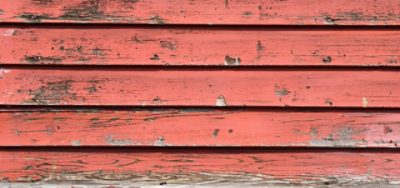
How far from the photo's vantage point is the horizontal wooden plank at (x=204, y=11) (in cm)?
184

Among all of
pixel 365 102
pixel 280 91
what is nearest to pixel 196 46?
pixel 280 91

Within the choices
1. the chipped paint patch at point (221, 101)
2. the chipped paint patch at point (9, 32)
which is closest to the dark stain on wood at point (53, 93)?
the chipped paint patch at point (9, 32)

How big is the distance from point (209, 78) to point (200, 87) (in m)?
0.05

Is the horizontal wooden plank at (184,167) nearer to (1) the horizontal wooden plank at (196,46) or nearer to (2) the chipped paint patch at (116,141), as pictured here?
(2) the chipped paint patch at (116,141)

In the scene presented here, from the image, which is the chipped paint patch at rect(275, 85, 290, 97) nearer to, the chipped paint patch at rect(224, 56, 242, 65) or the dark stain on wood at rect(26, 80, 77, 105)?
the chipped paint patch at rect(224, 56, 242, 65)

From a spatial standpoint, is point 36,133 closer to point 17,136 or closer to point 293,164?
point 17,136

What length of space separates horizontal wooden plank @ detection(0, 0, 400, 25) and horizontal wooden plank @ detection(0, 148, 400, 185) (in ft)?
1.83

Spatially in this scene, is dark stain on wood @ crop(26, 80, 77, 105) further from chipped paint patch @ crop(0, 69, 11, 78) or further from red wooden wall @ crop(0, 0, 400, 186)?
chipped paint patch @ crop(0, 69, 11, 78)

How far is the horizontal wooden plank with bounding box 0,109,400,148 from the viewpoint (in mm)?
1862

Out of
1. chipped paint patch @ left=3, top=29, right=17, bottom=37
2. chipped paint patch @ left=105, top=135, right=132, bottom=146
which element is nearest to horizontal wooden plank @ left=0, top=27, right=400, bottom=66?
chipped paint patch @ left=3, top=29, right=17, bottom=37

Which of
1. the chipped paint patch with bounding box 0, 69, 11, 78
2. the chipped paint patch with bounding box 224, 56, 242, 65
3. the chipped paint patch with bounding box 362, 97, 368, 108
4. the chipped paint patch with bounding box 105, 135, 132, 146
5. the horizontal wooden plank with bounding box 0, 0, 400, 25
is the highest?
the horizontal wooden plank with bounding box 0, 0, 400, 25

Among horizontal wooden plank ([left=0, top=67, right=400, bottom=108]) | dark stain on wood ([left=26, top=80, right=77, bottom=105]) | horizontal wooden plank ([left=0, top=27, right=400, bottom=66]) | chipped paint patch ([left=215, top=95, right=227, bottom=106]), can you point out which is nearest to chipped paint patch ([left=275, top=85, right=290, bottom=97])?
horizontal wooden plank ([left=0, top=67, right=400, bottom=108])

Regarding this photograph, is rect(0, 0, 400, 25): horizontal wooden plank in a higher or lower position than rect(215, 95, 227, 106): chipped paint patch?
higher

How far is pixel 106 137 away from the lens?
1877 millimetres
